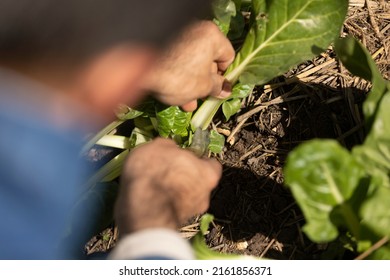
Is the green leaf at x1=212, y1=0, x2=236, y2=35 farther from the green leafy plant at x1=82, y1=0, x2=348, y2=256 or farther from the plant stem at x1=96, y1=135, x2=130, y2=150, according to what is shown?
the plant stem at x1=96, y1=135, x2=130, y2=150

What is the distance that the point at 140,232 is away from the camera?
105 centimetres

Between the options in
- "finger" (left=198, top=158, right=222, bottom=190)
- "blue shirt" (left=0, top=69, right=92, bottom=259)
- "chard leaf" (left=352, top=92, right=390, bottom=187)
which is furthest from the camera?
"finger" (left=198, top=158, right=222, bottom=190)

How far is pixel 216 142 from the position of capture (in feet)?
5.01

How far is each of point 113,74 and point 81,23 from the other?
0.14 meters

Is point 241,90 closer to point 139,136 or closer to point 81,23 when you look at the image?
point 139,136

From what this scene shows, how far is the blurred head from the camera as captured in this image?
76 cm

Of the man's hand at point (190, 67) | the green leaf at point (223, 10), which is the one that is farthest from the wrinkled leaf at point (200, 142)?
the green leaf at point (223, 10)

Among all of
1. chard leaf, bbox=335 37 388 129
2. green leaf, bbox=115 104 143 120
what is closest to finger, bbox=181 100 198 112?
green leaf, bbox=115 104 143 120

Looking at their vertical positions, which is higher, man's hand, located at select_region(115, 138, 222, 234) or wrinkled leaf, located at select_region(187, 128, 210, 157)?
man's hand, located at select_region(115, 138, 222, 234)

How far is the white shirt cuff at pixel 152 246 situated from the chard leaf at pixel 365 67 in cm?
43

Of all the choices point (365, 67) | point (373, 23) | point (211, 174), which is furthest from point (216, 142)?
point (373, 23)

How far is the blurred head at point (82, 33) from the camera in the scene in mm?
756

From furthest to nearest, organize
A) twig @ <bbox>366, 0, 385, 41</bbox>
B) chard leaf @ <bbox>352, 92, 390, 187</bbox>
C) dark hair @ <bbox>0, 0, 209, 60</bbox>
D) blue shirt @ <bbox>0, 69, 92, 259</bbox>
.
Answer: twig @ <bbox>366, 0, 385, 41</bbox>, chard leaf @ <bbox>352, 92, 390, 187</bbox>, blue shirt @ <bbox>0, 69, 92, 259</bbox>, dark hair @ <bbox>0, 0, 209, 60</bbox>

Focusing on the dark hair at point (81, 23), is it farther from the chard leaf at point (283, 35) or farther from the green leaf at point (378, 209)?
the chard leaf at point (283, 35)
